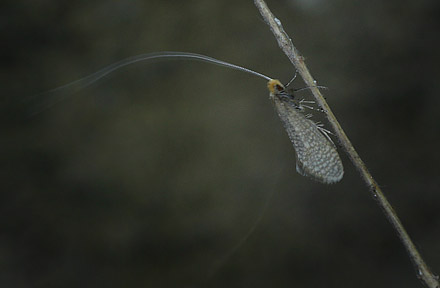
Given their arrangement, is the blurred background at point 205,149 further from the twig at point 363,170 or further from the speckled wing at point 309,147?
the twig at point 363,170

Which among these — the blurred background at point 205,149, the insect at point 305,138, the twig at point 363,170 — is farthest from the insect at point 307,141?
the blurred background at point 205,149

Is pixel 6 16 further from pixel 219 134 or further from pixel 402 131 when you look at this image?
pixel 402 131

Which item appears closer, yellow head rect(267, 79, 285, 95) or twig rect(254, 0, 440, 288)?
twig rect(254, 0, 440, 288)

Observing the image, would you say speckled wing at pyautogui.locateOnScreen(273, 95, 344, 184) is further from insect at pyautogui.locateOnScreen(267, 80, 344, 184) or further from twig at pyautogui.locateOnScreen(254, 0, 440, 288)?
twig at pyautogui.locateOnScreen(254, 0, 440, 288)

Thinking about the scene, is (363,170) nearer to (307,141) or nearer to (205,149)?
(307,141)

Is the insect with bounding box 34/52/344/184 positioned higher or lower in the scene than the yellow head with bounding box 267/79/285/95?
lower

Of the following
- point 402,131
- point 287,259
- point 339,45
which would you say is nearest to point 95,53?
point 339,45

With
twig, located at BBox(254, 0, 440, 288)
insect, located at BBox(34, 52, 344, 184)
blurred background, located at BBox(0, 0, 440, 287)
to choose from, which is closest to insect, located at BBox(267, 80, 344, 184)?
insect, located at BBox(34, 52, 344, 184)

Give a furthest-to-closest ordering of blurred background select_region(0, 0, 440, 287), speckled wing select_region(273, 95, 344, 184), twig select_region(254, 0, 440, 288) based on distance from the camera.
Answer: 1. blurred background select_region(0, 0, 440, 287)
2. speckled wing select_region(273, 95, 344, 184)
3. twig select_region(254, 0, 440, 288)

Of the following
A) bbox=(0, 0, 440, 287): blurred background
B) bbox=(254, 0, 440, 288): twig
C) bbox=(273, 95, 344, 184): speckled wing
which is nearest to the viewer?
bbox=(254, 0, 440, 288): twig
